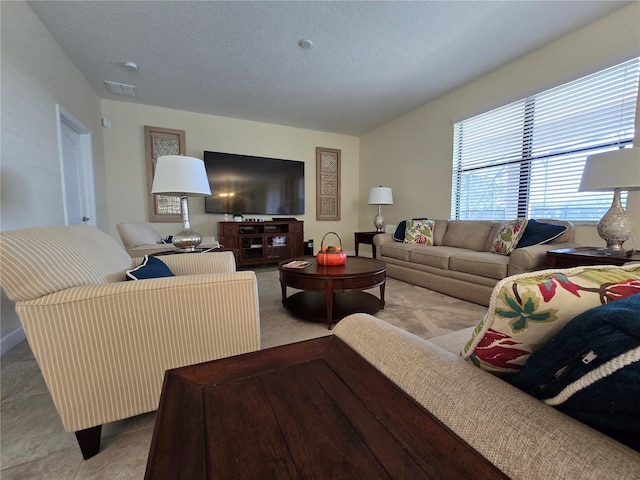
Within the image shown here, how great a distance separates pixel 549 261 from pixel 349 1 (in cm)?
256

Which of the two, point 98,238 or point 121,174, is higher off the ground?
point 121,174

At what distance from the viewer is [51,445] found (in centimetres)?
103

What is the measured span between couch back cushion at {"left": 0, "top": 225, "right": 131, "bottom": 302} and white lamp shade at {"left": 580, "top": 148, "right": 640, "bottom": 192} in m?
2.87

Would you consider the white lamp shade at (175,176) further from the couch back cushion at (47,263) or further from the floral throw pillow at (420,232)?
the floral throw pillow at (420,232)

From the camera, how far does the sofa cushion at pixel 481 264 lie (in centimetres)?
228

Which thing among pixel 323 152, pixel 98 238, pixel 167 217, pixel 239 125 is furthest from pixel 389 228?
pixel 98 238

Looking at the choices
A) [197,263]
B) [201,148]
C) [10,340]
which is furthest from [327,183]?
[10,340]

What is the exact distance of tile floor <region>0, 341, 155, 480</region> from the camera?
3.01 feet

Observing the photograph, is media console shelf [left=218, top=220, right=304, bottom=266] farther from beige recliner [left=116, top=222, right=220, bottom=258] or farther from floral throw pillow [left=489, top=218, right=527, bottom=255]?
floral throw pillow [left=489, top=218, right=527, bottom=255]

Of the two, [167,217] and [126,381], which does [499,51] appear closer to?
[126,381]

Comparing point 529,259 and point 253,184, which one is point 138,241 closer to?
point 253,184

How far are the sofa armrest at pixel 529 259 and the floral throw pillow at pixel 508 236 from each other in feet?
0.95

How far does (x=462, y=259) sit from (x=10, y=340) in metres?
3.58

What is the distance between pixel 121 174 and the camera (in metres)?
3.80
